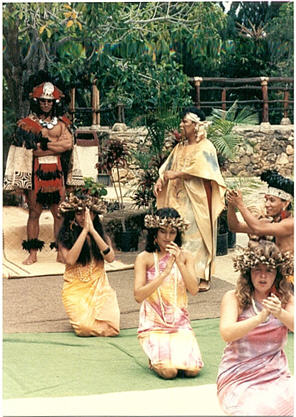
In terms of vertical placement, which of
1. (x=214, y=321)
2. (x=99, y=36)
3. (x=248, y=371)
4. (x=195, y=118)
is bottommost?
(x=214, y=321)

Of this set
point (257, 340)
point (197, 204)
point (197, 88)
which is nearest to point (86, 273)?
point (197, 204)

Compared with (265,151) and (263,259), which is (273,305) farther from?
(265,151)

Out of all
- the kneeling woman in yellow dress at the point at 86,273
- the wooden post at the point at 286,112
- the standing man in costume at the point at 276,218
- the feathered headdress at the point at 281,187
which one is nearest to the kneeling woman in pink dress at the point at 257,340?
the standing man in costume at the point at 276,218

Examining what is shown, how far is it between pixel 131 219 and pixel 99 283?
3466 millimetres

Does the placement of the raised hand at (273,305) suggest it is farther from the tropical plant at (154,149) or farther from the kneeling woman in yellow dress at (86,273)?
the tropical plant at (154,149)

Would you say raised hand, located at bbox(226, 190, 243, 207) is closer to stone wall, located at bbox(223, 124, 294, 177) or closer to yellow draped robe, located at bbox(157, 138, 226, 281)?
yellow draped robe, located at bbox(157, 138, 226, 281)

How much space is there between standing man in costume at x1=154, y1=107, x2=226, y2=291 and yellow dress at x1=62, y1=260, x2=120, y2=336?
1397 millimetres

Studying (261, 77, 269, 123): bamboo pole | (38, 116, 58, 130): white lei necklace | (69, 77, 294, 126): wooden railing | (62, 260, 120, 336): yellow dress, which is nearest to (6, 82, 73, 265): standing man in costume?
(38, 116, 58, 130): white lei necklace

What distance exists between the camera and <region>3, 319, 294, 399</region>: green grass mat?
436 cm

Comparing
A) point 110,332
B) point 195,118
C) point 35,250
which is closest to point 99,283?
point 110,332

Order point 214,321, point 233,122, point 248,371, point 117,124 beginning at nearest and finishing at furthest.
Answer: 1. point 248,371
2. point 214,321
3. point 233,122
4. point 117,124

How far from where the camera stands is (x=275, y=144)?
48.8ft

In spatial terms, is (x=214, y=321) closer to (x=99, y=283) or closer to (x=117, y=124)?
(x=99, y=283)

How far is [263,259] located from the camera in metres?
3.62
